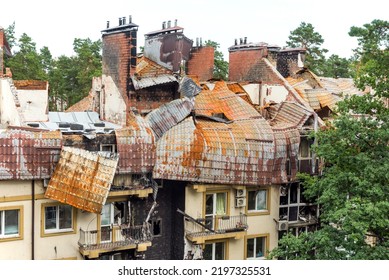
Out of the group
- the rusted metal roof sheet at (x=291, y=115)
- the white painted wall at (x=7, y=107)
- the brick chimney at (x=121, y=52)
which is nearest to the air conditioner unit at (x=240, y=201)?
the rusted metal roof sheet at (x=291, y=115)

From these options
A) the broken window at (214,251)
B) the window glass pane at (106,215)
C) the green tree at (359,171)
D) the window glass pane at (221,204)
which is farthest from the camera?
the broken window at (214,251)

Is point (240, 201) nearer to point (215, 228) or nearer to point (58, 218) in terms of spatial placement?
point (215, 228)

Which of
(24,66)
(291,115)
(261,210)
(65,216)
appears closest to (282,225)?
(261,210)

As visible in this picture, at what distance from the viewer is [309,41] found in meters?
52.2

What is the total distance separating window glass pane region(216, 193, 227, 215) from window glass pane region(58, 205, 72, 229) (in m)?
5.86

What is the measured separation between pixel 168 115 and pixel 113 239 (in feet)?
16.9

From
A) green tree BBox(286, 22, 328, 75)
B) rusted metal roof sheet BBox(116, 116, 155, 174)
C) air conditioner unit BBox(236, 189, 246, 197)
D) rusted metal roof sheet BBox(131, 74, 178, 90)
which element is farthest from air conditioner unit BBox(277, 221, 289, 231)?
green tree BBox(286, 22, 328, 75)

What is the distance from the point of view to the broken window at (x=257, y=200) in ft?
69.7

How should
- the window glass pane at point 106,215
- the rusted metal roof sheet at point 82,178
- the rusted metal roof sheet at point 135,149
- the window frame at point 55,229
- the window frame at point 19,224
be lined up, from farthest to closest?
1. the window glass pane at point 106,215
2. the rusted metal roof sheet at point 135,149
3. the window frame at point 55,229
4. the window frame at point 19,224
5. the rusted metal roof sheet at point 82,178

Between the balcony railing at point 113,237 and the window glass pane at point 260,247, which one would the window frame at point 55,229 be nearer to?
the balcony railing at point 113,237

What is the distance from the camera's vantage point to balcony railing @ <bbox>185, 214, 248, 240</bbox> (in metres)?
19.7

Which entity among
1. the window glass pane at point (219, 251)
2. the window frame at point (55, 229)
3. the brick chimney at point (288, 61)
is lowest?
the window glass pane at point (219, 251)

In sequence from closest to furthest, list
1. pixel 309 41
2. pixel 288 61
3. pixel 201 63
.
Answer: pixel 201 63
pixel 288 61
pixel 309 41
